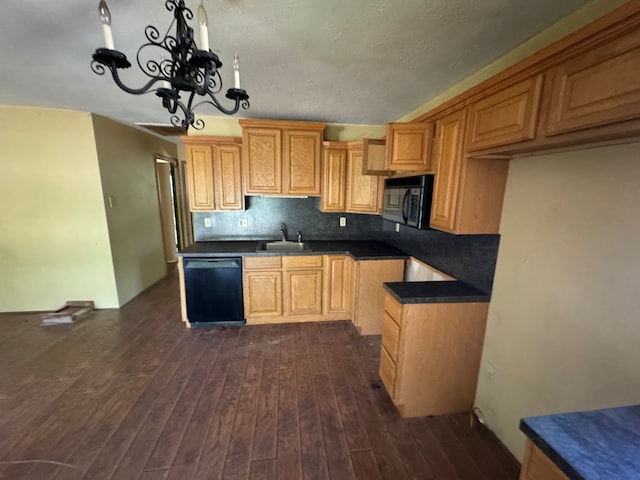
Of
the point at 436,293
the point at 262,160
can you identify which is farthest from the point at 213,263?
the point at 436,293

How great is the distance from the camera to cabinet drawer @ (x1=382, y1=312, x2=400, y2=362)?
1.89 metres

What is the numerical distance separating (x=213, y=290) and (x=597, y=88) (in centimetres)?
322

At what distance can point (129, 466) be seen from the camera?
5.01ft

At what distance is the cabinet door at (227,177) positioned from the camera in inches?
120

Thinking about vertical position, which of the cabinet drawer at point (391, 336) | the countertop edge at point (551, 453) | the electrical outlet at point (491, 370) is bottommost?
the electrical outlet at point (491, 370)

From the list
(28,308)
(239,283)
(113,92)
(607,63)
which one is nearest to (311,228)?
(239,283)

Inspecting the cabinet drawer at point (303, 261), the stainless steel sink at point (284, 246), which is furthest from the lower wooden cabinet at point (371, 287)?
the stainless steel sink at point (284, 246)

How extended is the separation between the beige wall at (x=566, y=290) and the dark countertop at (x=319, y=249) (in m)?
1.32

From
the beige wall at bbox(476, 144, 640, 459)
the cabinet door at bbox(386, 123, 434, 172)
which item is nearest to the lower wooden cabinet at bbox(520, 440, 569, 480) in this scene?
the beige wall at bbox(476, 144, 640, 459)

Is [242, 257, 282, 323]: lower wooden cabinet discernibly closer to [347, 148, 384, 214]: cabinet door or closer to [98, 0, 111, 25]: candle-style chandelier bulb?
[347, 148, 384, 214]: cabinet door

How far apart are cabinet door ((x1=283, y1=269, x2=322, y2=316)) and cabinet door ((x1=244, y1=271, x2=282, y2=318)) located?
0.09m

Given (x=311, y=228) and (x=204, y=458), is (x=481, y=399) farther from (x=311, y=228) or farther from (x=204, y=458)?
(x=311, y=228)

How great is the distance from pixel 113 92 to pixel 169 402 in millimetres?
2727

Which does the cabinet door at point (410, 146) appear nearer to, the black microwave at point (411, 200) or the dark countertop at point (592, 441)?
the black microwave at point (411, 200)
